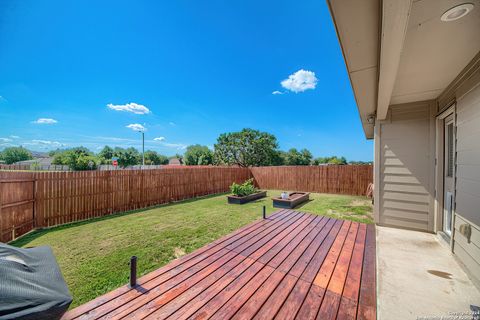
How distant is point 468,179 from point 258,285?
2.93 meters

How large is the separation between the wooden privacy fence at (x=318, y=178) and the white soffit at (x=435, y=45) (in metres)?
6.92

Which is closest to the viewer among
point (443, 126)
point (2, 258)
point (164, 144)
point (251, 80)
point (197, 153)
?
point (2, 258)

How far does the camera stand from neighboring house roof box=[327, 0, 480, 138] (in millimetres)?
1457

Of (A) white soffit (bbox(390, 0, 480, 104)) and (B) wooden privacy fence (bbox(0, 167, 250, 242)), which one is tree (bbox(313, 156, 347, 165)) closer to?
(B) wooden privacy fence (bbox(0, 167, 250, 242))

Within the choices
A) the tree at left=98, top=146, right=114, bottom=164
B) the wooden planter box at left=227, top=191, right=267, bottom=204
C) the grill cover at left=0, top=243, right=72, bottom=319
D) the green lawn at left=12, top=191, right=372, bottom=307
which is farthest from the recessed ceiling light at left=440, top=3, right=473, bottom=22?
the tree at left=98, top=146, right=114, bottom=164

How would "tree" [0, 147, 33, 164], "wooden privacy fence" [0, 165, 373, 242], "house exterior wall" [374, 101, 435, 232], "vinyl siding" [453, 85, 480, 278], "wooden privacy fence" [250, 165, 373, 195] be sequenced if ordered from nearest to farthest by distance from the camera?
"vinyl siding" [453, 85, 480, 278]
"house exterior wall" [374, 101, 435, 232]
"wooden privacy fence" [0, 165, 373, 242]
"wooden privacy fence" [250, 165, 373, 195]
"tree" [0, 147, 33, 164]

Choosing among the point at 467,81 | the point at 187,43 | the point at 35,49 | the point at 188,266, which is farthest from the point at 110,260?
the point at 35,49

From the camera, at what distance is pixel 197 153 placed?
36656 mm

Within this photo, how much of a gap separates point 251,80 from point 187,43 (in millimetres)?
8598

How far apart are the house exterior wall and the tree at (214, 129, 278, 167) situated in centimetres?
2125

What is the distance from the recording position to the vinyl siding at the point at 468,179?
6.96 feet

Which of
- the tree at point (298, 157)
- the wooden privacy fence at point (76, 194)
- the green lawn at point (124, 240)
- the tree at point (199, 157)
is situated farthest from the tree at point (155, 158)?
the green lawn at point (124, 240)

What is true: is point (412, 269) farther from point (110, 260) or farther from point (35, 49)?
point (35, 49)

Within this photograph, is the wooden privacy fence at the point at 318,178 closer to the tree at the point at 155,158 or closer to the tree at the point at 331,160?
the tree at the point at 331,160
